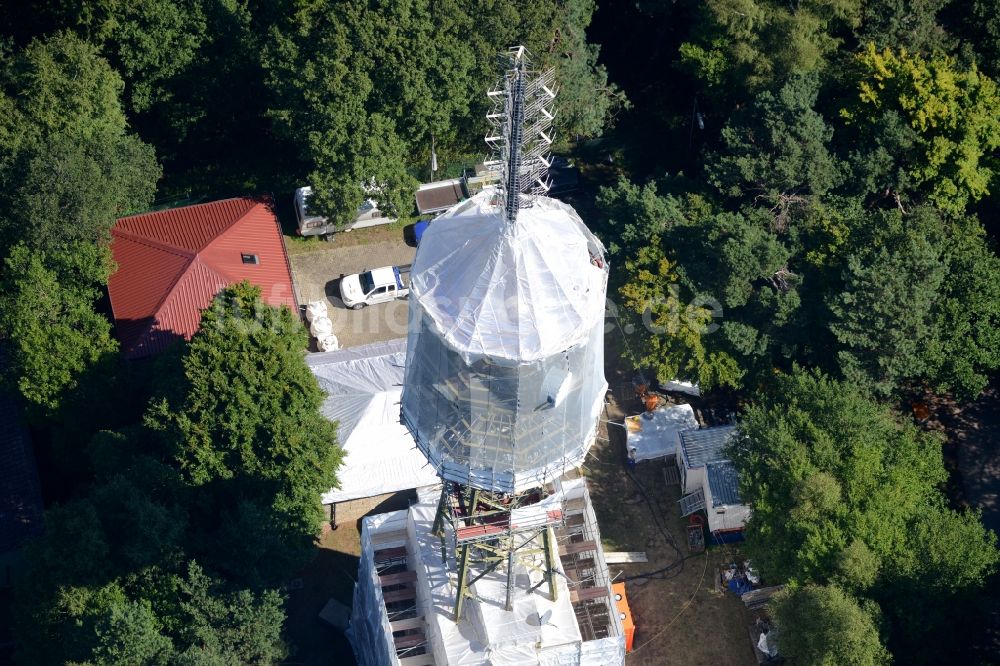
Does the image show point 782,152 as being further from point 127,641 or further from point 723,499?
point 127,641

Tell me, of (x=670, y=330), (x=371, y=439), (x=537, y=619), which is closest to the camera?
(x=537, y=619)

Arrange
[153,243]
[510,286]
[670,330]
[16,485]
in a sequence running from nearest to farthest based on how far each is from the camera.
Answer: [510,286], [670,330], [16,485], [153,243]

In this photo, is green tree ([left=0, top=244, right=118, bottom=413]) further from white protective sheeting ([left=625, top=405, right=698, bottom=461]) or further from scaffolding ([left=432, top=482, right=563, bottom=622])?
white protective sheeting ([left=625, top=405, right=698, bottom=461])

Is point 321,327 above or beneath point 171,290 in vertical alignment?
Answer: beneath

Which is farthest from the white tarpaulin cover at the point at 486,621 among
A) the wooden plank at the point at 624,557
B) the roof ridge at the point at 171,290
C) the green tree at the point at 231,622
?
the roof ridge at the point at 171,290

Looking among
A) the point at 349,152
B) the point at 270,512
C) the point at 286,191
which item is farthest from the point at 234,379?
the point at 286,191

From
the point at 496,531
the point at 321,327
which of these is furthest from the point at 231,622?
the point at 321,327
